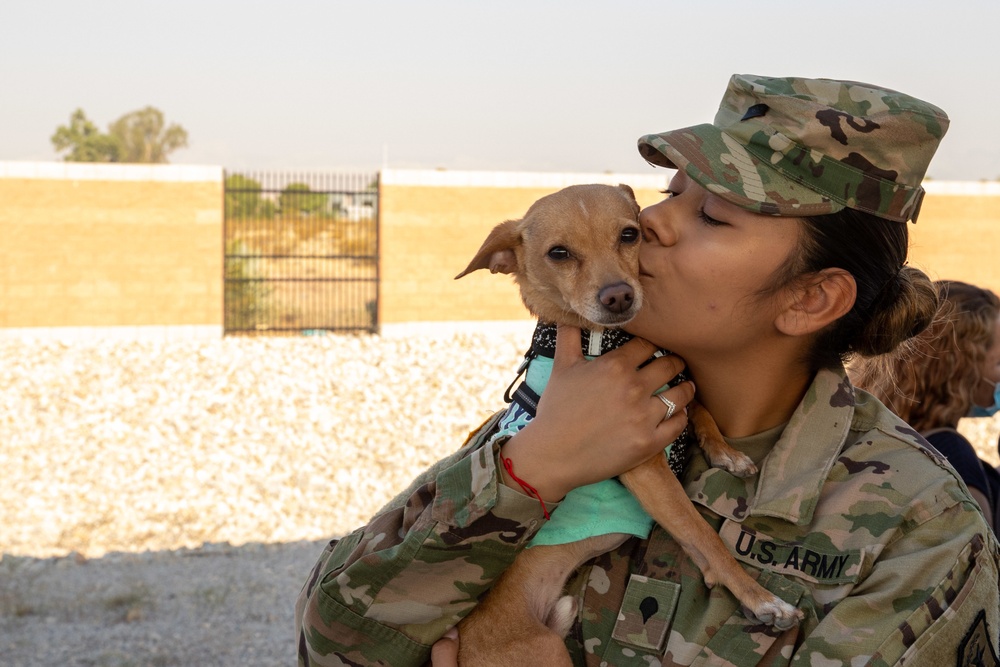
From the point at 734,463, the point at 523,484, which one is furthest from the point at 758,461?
the point at 523,484

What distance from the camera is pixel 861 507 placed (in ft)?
6.97

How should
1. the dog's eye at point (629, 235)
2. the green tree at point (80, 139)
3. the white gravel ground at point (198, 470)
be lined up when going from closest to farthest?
Result: the dog's eye at point (629, 235) < the white gravel ground at point (198, 470) < the green tree at point (80, 139)

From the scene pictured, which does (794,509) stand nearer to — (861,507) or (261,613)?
(861,507)

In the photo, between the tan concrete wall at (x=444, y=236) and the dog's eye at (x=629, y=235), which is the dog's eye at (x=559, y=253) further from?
the tan concrete wall at (x=444, y=236)

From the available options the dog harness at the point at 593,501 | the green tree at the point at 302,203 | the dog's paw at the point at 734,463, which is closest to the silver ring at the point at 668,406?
the dog harness at the point at 593,501

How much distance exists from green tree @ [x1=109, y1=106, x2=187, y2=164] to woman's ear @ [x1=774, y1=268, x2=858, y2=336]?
178 feet

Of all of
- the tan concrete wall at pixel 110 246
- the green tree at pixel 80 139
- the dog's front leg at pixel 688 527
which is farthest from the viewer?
the green tree at pixel 80 139

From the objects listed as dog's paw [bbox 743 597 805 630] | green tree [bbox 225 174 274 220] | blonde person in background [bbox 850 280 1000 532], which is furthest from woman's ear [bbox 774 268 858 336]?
green tree [bbox 225 174 274 220]

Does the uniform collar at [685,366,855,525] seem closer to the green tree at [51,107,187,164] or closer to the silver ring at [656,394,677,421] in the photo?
the silver ring at [656,394,677,421]

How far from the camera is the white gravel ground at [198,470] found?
804 centimetres

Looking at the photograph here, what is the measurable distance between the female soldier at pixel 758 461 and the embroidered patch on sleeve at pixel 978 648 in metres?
Result: 0.01

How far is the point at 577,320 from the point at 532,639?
3.35 ft

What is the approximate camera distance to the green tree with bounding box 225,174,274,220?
19.8m

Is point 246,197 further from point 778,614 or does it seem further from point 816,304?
point 778,614
